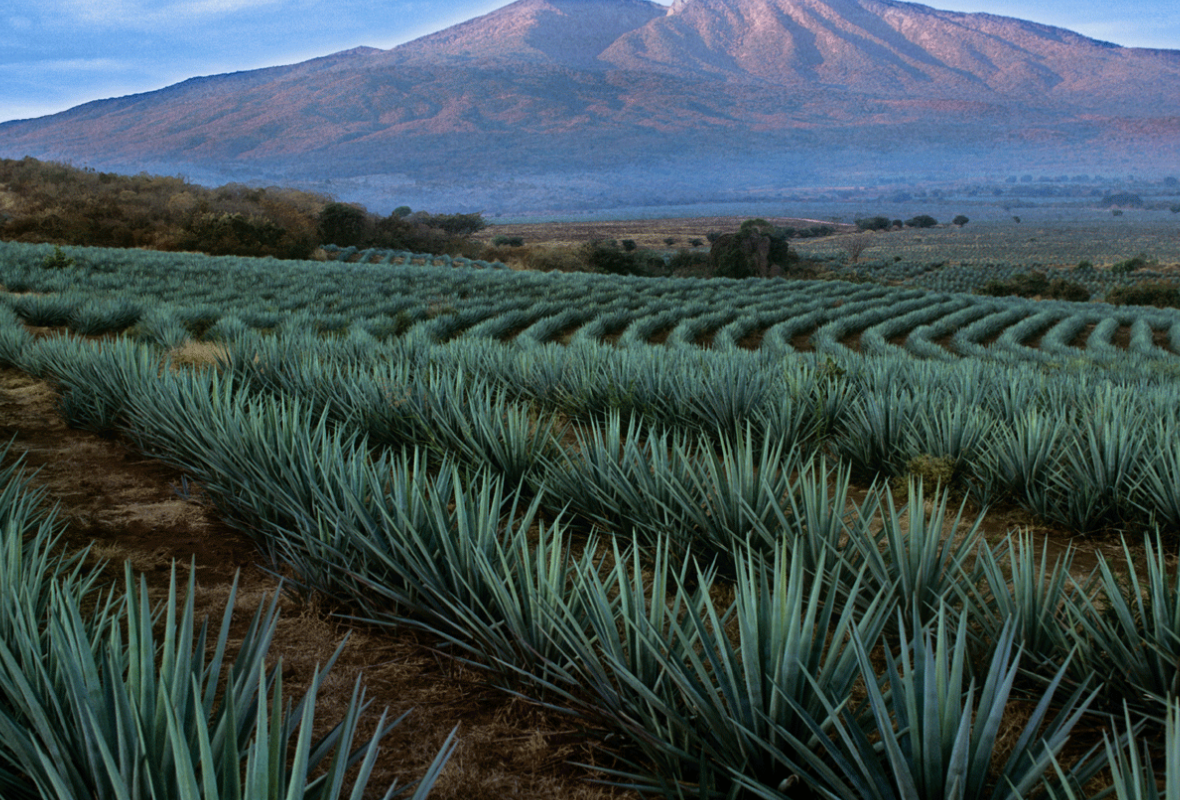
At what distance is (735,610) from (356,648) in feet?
4.04

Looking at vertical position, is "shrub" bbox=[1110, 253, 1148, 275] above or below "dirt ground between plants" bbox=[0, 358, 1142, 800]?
below

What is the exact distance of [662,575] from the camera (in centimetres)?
188

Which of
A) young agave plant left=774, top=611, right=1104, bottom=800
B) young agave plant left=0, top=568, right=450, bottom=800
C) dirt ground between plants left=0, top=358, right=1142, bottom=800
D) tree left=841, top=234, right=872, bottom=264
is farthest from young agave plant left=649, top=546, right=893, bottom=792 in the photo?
tree left=841, top=234, right=872, bottom=264

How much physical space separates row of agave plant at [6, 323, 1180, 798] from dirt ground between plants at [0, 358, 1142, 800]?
3.7 inches

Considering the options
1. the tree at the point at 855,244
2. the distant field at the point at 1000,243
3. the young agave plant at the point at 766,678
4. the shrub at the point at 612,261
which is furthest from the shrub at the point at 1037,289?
the young agave plant at the point at 766,678

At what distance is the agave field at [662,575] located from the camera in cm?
130

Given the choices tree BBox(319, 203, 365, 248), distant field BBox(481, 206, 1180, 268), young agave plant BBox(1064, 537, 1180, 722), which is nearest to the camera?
young agave plant BBox(1064, 537, 1180, 722)

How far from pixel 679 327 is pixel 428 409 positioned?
A: 416 inches

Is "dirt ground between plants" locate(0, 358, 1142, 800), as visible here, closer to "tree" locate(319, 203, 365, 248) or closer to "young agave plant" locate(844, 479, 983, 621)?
"young agave plant" locate(844, 479, 983, 621)

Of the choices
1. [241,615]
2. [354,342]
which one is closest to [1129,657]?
[241,615]

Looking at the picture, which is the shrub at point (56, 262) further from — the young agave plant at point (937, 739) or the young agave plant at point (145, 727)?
the young agave plant at point (937, 739)

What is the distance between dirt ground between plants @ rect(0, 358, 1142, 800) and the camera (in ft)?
5.48

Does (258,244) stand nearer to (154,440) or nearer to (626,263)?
(626,263)

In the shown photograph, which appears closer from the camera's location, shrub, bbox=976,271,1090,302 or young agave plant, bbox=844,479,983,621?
young agave plant, bbox=844,479,983,621
